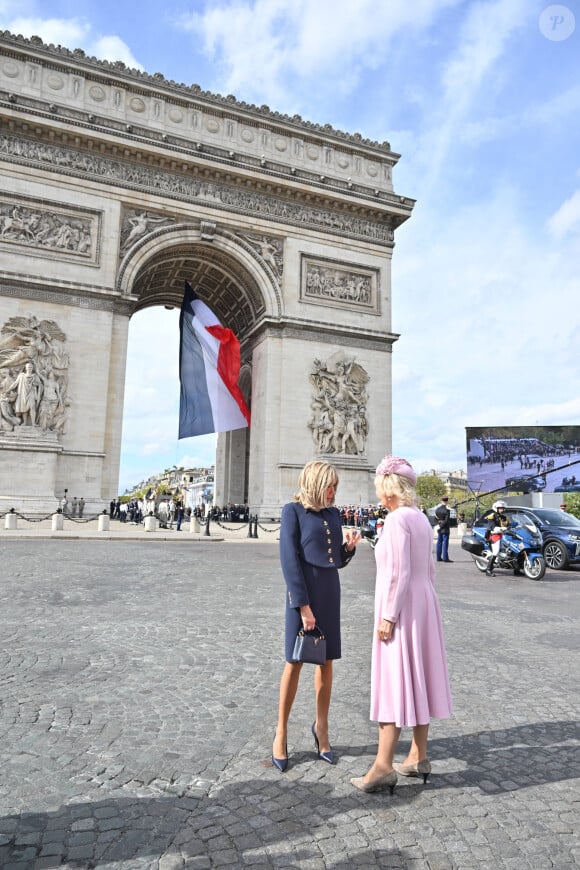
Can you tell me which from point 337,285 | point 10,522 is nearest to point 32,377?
point 10,522

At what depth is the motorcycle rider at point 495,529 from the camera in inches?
444

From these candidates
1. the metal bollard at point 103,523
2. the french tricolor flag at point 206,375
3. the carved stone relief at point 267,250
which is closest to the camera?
the metal bollard at point 103,523

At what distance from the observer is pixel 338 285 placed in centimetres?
2655

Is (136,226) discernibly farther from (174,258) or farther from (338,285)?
(338,285)

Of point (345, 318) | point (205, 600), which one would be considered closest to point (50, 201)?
point (345, 318)

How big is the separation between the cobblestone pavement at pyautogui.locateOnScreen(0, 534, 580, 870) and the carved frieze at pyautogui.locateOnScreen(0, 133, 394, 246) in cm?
2081

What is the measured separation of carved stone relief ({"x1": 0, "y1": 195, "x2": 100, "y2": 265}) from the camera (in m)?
21.4

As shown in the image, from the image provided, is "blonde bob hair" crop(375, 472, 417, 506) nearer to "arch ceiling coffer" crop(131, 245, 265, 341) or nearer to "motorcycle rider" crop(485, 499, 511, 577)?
"motorcycle rider" crop(485, 499, 511, 577)

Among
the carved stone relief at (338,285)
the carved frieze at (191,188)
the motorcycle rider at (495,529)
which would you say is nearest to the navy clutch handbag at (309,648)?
the motorcycle rider at (495,529)

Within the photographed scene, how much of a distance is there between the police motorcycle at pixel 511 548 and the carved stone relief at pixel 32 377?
49.1 ft

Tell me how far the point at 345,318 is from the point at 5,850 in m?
25.3

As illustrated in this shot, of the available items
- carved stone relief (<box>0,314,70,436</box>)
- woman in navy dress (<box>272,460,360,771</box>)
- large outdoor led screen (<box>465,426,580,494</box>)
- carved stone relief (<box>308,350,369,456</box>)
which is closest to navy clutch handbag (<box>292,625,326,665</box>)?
woman in navy dress (<box>272,460,360,771</box>)

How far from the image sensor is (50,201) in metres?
22.0

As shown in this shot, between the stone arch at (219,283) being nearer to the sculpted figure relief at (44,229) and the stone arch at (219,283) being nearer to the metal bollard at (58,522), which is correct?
the sculpted figure relief at (44,229)
